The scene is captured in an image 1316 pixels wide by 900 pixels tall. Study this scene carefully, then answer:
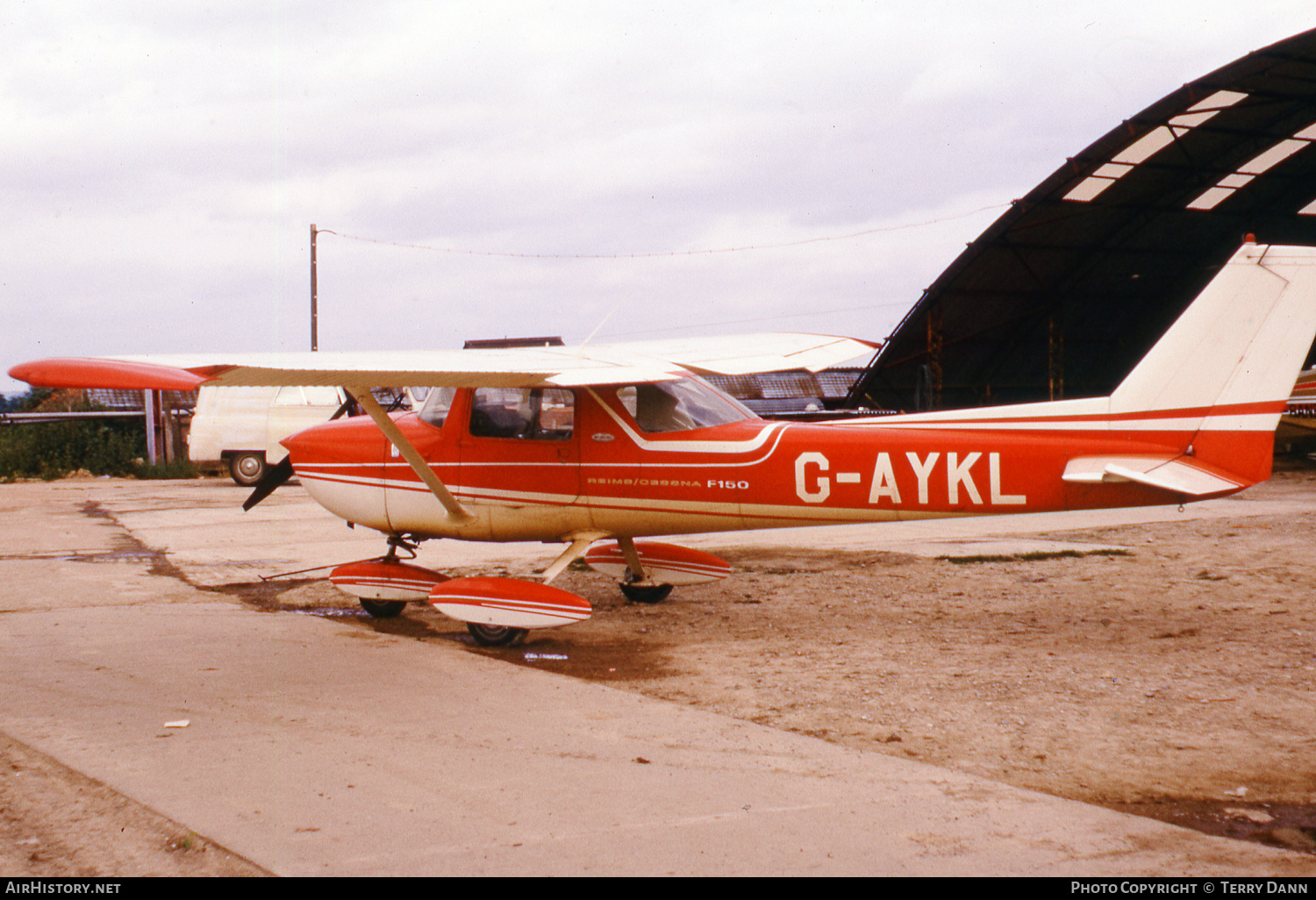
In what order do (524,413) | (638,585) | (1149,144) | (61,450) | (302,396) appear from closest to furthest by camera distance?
(524,413) → (638,585) → (1149,144) → (302,396) → (61,450)

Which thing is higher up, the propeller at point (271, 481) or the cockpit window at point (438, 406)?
the cockpit window at point (438, 406)

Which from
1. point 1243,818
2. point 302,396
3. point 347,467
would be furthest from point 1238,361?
point 302,396

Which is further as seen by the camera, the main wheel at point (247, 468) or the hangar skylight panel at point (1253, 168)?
the main wheel at point (247, 468)

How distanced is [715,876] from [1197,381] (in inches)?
198

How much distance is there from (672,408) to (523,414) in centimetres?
116

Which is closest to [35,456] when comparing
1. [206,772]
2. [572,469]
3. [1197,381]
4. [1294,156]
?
[572,469]

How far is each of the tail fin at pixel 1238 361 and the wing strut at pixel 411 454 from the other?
15.7ft

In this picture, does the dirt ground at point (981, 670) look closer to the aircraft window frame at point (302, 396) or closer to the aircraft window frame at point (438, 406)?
the aircraft window frame at point (438, 406)

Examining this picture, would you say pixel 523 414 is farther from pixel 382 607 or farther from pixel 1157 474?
pixel 1157 474

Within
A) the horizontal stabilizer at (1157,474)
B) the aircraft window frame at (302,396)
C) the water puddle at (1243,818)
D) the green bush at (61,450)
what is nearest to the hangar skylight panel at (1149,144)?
the horizontal stabilizer at (1157,474)

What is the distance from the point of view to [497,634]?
6.99 meters

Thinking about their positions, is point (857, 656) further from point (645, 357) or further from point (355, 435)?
point (355, 435)

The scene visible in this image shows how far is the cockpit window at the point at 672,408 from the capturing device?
748 centimetres

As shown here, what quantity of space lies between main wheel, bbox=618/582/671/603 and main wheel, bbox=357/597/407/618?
73.0 inches
